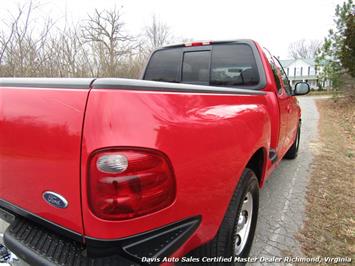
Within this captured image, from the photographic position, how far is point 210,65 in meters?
3.82

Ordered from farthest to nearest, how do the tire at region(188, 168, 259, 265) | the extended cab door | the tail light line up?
the extended cab door < the tire at region(188, 168, 259, 265) < the tail light

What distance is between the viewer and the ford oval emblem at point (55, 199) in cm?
147

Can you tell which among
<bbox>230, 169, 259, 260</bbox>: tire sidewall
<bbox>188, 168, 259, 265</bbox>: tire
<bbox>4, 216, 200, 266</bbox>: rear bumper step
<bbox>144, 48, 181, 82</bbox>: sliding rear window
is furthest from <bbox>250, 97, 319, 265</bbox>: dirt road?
<bbox>144, 48, 181, 82</bbox>: sliding rear window

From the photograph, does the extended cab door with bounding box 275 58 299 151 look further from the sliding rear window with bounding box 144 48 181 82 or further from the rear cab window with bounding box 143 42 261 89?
the sliding rear window with bounding box 144 48 181 82

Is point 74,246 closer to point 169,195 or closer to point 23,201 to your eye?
point 23,201

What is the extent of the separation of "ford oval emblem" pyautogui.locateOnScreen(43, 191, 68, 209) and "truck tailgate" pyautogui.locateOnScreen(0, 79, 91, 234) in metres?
0.01

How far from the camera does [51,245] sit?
1580 mm

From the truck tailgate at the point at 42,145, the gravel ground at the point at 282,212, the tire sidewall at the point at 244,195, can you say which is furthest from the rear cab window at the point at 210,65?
the truck tailgate at the point at 42,145

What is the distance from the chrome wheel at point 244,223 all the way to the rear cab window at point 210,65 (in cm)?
147

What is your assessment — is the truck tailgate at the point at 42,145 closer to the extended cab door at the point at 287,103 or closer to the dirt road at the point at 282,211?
the dirt road at the point at 282,211

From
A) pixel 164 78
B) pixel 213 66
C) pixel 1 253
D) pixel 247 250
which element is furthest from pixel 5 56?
pixel 247 250

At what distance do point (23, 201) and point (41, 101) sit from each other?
60 centimetres

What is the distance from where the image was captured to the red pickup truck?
135 centimetres

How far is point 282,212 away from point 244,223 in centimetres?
125
